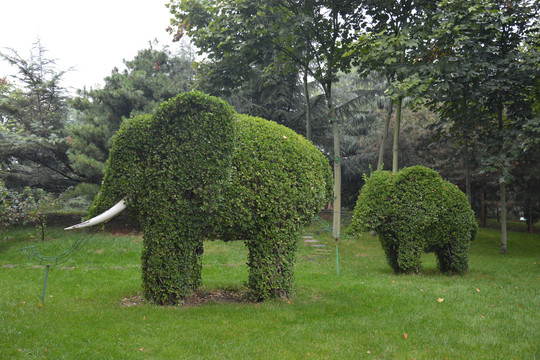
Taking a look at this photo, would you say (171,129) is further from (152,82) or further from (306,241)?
(152,82)

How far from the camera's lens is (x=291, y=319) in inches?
234

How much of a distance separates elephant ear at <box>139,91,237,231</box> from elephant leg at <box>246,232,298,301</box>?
1.10m

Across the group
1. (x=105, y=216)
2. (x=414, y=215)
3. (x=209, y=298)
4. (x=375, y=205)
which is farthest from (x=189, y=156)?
(x=414, y=215)

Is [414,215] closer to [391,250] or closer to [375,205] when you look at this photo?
[375,205]

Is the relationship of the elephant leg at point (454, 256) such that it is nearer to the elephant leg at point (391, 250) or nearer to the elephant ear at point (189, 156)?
the elephant leg at point (391, 250)

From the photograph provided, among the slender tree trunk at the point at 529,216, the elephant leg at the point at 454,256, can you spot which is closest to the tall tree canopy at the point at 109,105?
the elephant leg at the point at 454,256

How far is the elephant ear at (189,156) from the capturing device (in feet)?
20.5

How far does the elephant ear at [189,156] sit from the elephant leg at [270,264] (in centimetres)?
110

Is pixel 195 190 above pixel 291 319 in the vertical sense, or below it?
above

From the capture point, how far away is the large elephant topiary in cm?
627

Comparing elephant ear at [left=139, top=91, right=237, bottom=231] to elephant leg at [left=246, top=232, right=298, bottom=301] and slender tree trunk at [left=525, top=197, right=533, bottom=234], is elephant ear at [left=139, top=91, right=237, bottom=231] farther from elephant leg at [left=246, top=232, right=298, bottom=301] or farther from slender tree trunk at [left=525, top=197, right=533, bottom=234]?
slender tree trunk at [left=525, top=197, right=533, bottom=234]

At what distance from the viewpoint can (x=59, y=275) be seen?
9.72 m

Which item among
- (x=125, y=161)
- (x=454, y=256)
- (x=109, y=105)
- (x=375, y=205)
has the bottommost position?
(x=454, y=256)

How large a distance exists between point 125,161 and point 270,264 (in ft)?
9.89
